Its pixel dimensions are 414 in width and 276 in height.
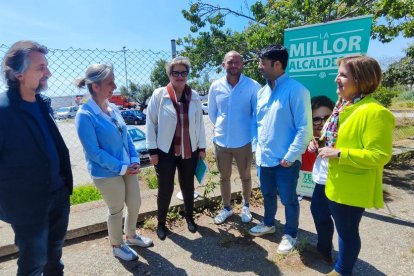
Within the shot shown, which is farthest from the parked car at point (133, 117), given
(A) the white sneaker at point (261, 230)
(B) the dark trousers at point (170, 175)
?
(A) the white sneaker at point (261, 230)

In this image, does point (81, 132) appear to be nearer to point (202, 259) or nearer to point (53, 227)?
point (53, 227)

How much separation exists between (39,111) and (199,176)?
1.85 m

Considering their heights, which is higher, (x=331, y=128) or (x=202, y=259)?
(x=331, y=128)

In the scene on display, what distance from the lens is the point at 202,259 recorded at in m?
→ 3.04

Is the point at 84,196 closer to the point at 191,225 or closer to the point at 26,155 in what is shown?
the point at 191,225

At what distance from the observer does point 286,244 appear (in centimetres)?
307

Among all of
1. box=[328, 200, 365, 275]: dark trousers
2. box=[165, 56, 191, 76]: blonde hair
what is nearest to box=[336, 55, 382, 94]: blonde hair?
box=[328, 200, 365, 275]: dark trousers

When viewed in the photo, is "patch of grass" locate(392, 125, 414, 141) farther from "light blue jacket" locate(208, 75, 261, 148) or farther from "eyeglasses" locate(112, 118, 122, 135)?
"eyeglasses" locate(112, 118, 122, 135)

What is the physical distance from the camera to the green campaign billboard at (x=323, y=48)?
3.65 meters

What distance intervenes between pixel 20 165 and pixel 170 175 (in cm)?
166

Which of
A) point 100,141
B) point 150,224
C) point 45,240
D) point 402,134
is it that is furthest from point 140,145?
point 402,134

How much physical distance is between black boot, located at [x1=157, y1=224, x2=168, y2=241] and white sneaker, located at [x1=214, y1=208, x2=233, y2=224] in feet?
2.06

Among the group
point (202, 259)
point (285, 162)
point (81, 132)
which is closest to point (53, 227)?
point (81, 132)

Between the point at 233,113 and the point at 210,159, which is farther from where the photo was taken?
the point at 210,159
